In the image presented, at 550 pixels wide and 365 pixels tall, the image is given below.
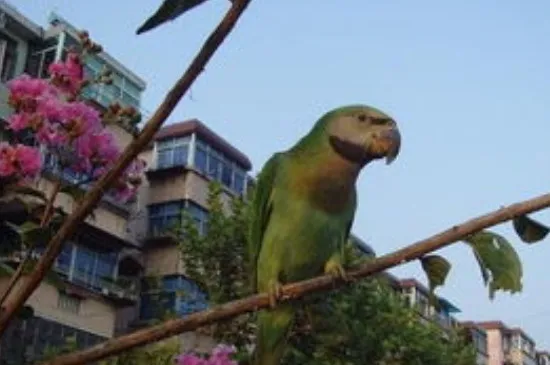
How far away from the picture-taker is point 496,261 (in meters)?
1.86

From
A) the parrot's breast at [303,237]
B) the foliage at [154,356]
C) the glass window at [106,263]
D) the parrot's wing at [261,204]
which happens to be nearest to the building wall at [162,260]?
the glass window at [106,263]

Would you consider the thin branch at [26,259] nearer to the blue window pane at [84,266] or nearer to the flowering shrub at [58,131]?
the flowering shrub at [58,131]

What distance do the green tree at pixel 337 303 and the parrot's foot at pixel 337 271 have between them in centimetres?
987

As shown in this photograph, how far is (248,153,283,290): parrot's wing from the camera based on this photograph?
3.47 m

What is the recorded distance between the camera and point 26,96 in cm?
297

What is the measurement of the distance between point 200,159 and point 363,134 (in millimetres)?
20879

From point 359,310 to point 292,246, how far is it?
11314mm

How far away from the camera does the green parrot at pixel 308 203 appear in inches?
105

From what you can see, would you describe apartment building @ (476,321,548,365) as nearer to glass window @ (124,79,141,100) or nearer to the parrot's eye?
glass window @ (124,79,141,100)

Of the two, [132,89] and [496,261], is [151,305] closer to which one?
[132,89]

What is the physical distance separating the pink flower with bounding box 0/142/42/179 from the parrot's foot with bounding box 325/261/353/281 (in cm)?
104

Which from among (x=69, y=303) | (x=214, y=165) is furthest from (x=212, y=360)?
(x=214, y=165)

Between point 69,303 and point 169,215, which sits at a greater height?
point 169,215

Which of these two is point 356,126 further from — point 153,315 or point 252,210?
point 153,315
